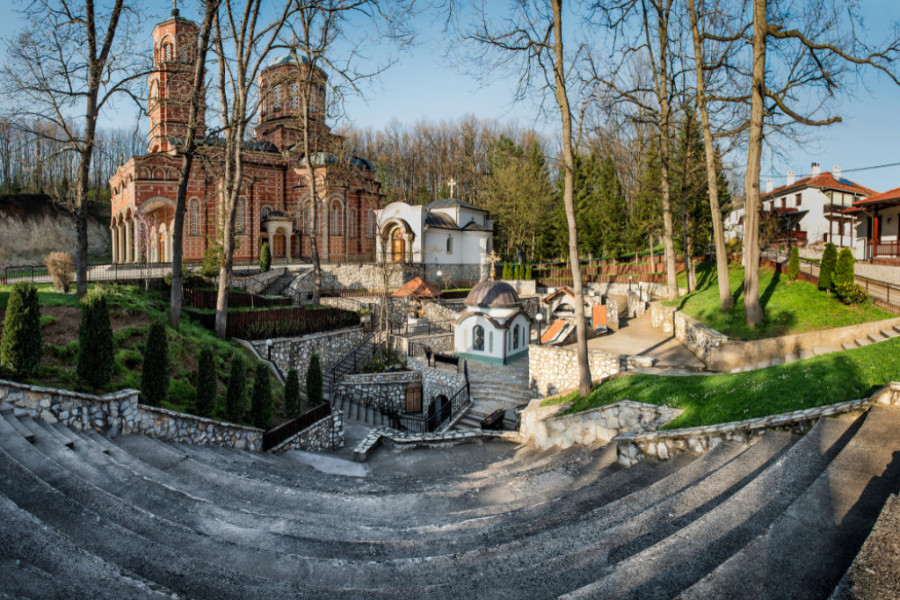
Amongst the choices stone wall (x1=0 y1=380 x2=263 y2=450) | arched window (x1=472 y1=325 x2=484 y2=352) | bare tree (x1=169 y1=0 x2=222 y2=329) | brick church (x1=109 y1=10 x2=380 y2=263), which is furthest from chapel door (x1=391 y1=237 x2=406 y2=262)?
stone wall (x1=0 y1=380 x2=263 y2=450)

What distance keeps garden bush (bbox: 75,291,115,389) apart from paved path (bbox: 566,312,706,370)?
1208 cm

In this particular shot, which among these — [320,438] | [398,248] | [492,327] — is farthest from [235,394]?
[398,248]

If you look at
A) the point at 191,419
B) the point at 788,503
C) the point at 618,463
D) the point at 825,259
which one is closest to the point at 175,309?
the point at 191,419

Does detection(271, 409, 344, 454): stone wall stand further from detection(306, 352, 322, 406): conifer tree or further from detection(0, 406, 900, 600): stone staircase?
detection(0, 406, 900, 600): stone staircase

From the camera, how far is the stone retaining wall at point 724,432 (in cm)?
564

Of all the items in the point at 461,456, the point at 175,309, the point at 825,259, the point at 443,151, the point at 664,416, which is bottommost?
the point at 461,456

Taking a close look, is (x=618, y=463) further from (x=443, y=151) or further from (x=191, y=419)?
(x=443, y=151)

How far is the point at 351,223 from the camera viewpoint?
3372 centimetres

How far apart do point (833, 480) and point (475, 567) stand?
9.90 ft

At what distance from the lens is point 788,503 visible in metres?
4.13

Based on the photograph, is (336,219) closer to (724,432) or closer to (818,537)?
(724,432)

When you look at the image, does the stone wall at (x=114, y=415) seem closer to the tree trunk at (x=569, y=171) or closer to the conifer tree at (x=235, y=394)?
the conifer tree at (x=235, y=394)

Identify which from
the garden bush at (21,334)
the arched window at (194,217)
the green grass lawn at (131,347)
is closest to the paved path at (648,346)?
the green grass lawn at (131,347)

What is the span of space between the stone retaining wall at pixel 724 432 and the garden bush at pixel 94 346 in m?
7.89
